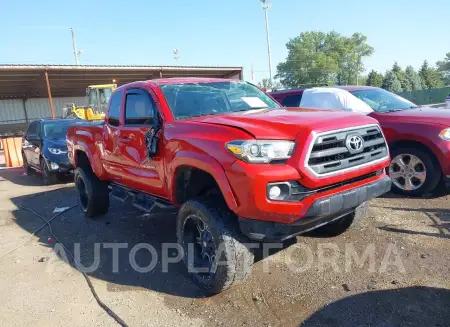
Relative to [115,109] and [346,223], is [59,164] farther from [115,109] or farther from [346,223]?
[346,223]

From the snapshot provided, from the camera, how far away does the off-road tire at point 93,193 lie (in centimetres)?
601

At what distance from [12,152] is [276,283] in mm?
14532

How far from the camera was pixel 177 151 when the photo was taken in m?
3.65

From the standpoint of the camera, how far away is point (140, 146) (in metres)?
4.39

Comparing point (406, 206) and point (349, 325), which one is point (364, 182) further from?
point (406, 206)

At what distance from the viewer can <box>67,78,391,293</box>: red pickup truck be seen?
302 centimetres

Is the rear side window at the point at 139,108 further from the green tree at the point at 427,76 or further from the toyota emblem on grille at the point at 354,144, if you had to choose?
the green tree at the point at 427,76

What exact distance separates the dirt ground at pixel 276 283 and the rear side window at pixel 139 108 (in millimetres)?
1576

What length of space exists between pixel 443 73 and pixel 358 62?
52184mm

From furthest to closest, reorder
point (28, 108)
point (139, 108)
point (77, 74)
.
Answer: point (28, 108) < point (77, 74) < point (139, 108)

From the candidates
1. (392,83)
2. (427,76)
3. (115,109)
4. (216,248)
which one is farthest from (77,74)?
(427,76)

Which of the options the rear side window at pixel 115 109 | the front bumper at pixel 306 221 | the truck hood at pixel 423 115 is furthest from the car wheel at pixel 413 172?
the rear side window at pixel 115 109

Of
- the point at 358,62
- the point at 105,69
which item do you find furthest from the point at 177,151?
the point at 358,62

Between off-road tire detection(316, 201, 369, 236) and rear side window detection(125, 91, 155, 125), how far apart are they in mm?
2422
